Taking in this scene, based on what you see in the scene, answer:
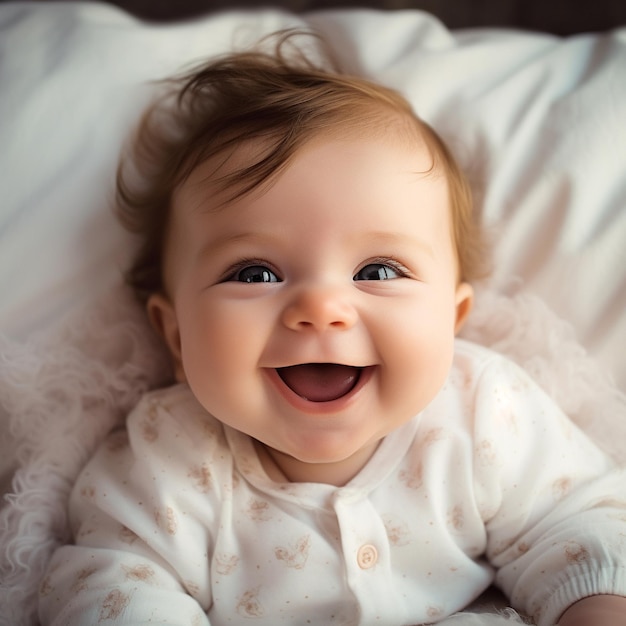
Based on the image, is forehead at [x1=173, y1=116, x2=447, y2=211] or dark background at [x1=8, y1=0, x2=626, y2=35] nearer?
forehead at [x1=173, y1=116, x2=447, y2=211]

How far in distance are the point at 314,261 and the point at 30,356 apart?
1.75ft

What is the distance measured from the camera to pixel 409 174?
1.02m

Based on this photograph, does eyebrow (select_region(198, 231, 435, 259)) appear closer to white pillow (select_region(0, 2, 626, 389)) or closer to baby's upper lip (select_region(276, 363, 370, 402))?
baby's upper lip (select_region(276, 363, 370, 402))

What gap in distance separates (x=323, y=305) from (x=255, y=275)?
129 mm

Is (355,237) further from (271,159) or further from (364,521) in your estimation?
(364,521)

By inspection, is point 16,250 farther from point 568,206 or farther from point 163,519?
point 568,206

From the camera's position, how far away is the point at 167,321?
117 centimetres

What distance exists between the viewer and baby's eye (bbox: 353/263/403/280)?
39.2 inches

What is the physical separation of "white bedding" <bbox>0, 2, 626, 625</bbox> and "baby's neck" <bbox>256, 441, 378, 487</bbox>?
0.93 feet

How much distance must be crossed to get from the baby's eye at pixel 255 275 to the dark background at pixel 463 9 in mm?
998

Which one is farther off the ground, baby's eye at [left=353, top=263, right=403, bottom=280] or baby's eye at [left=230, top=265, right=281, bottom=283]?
baby's eye at [left=230, top=265, right=281, bottom=283]

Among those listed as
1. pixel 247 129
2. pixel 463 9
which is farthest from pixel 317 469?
pixel 463 9

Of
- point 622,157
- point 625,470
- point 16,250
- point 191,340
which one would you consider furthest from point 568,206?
point 16,250

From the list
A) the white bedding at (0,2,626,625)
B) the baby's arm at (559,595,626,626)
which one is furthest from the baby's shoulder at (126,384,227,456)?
the baby's arm at (559,595,626,626)
